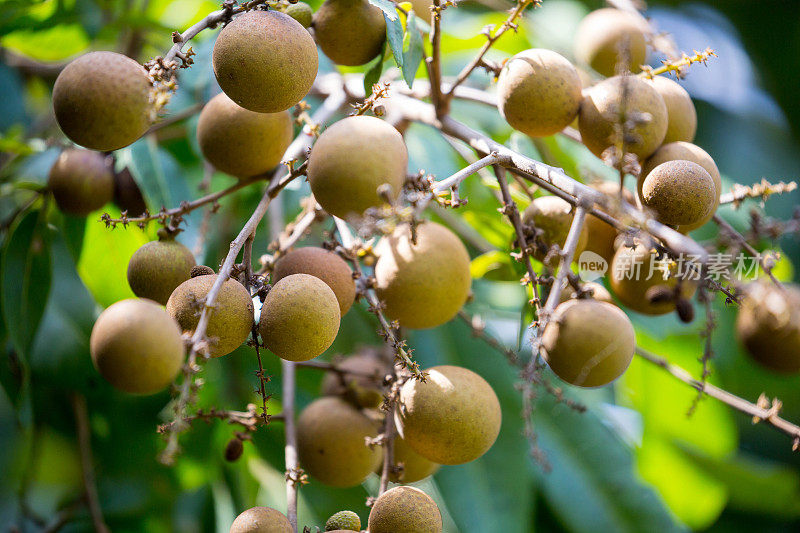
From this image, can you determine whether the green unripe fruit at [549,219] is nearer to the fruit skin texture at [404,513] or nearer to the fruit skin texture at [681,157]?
the fruit skin texture at [681,157]

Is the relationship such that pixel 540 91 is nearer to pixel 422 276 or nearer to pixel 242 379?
pixel 422 276

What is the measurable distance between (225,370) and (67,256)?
1.54 ft

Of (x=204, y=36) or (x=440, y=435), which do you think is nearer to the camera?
(x=440, y=435)

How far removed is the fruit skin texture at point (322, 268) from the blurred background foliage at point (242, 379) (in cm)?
31

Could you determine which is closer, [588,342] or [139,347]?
[139,347]

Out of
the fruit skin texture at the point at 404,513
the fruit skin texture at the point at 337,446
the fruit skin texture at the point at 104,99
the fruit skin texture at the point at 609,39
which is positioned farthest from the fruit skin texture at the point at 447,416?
the fruit skin texture at the point at 609,39

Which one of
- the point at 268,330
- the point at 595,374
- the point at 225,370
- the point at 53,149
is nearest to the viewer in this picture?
the point at 268,330

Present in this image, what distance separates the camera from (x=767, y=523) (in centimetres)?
247

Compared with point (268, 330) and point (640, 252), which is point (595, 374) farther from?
point (268, 330)

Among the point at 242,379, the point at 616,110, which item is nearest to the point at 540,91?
the point at 616,110

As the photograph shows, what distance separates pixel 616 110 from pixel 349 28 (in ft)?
1.33

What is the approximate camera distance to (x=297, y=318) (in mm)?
823

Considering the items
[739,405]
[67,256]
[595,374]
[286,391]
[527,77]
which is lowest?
[67,256]

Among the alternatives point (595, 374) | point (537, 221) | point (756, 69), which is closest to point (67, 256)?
point (537, 221)
